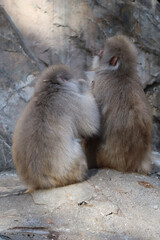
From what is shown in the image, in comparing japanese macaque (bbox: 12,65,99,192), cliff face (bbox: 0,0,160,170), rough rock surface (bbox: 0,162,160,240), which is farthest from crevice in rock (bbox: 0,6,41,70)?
rough rock surface (bbox: 0,162,160,240)

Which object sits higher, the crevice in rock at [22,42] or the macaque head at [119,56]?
the crevice in rock at [22,42]

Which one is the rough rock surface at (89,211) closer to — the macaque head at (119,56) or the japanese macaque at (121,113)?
the japanese macaque at (121,113)

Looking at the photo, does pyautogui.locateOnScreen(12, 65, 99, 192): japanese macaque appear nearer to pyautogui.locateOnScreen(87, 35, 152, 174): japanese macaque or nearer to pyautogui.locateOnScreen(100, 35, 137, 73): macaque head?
pyautogui.locateOnScreen(87, 35, 152, 174): japanese macaque

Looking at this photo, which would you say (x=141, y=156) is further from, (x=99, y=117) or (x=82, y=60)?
(x=82, y=60)

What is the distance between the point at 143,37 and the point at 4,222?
4.23m

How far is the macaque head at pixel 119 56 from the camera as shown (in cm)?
400

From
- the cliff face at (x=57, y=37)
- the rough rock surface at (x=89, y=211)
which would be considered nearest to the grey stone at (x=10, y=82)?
the cliff face at (x=57, y=37)

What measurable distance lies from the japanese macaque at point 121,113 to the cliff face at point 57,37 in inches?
62.9

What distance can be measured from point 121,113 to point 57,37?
2.33 m

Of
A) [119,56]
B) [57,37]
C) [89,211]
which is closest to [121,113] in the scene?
[119,56]

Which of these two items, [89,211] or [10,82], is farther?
[10,82]

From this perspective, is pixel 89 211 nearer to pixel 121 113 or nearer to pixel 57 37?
pixel 121 113

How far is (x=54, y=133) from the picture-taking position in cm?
338

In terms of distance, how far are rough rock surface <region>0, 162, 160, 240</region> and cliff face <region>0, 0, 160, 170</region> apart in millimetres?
1747
